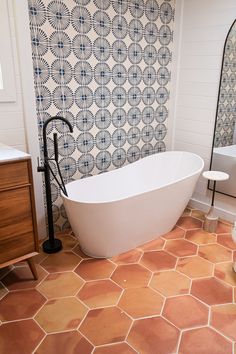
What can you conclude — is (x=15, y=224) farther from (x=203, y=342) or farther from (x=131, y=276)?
(x=203, y=342)

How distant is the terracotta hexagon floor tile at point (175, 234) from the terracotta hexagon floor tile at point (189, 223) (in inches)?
3.3

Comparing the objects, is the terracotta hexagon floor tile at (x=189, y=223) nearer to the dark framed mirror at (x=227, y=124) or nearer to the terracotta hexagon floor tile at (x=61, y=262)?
the dark framed mirror at (x=227, y=124)

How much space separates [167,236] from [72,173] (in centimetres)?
108

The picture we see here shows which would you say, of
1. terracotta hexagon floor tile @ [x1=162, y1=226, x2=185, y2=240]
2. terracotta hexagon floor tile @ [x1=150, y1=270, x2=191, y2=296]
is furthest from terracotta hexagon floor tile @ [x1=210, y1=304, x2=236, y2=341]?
terracotta hexagon floor tile @ [x1=162, y1=226, x2=185, y2=240]

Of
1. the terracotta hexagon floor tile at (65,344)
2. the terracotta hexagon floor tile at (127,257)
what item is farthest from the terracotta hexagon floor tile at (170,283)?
the terracotta hexagon floor tile at (65,344)

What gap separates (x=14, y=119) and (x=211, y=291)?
6.41 ft

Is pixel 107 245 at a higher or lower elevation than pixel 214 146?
lower

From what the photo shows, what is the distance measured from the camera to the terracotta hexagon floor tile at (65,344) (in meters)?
1.60

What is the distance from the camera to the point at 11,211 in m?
1.85

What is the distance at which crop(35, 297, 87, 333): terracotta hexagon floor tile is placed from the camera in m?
1.77

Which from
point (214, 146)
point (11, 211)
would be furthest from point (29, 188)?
point (214, 146)

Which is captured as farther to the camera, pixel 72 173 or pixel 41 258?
pixel 72 173

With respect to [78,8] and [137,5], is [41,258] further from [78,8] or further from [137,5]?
[137,5]

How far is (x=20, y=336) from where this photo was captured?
5.57ft
